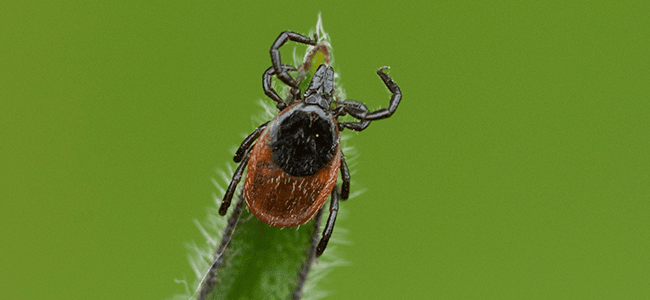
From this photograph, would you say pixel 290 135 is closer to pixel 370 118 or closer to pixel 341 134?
pixel 341 134

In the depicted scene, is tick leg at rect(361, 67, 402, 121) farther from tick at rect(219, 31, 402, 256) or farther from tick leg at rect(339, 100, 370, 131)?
tick at rect(219, 31, 402, 256)

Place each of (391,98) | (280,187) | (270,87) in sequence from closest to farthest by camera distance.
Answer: (280,187), (270,87), (391,98)

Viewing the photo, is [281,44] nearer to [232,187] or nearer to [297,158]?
[297,158]

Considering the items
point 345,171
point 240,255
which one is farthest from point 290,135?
point 240,255

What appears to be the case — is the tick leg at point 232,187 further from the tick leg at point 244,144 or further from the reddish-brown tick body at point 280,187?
the reddish-brown tick body at point 280,187

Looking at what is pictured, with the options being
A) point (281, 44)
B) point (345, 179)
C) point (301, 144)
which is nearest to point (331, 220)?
point (345, 179)

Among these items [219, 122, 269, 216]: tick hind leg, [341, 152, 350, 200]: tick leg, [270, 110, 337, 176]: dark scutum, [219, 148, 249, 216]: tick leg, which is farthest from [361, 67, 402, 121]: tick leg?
[219, 148, 249, 216]: tick leg

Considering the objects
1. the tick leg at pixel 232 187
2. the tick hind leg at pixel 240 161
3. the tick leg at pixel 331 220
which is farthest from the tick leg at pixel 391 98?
the tick leg at pixel 232 187
